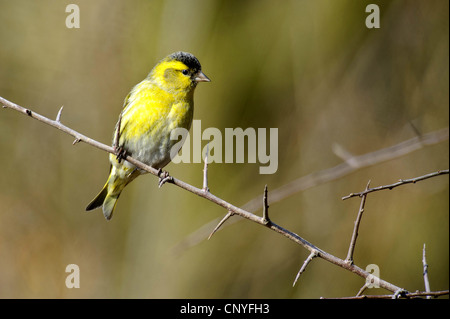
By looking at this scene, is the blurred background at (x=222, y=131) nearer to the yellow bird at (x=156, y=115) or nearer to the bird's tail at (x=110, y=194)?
the bird's tail at (x=110, y=194)

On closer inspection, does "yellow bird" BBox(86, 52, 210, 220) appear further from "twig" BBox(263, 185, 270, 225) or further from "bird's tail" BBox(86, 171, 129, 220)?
"twig" BBox(263, 185, 270, 225)

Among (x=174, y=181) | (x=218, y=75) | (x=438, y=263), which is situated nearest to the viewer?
(x=174, y=181)

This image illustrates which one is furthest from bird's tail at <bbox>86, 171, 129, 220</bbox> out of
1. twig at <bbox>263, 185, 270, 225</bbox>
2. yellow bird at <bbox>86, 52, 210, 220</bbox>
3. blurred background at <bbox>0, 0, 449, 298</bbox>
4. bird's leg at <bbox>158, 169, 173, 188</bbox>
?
twig at <bbox>263, 185, 270, 225</bbox>

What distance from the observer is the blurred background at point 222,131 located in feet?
18.7

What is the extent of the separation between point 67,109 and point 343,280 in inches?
133

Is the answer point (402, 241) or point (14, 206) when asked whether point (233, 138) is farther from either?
point (14, 206)

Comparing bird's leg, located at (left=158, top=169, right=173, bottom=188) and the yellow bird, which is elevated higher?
the yellow bird

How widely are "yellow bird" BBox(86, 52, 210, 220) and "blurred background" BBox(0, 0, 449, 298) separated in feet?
5.09

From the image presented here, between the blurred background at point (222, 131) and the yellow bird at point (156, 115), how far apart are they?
1.55m

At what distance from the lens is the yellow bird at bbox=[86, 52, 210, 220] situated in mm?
4094

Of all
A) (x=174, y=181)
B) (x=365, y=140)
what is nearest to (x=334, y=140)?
(x=365, y=140)

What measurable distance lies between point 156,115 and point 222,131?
1.82 m

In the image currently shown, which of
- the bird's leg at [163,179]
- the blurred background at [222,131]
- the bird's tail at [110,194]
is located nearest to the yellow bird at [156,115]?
the bird's tail at [110,194]

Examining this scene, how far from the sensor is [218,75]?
601 centimetres
